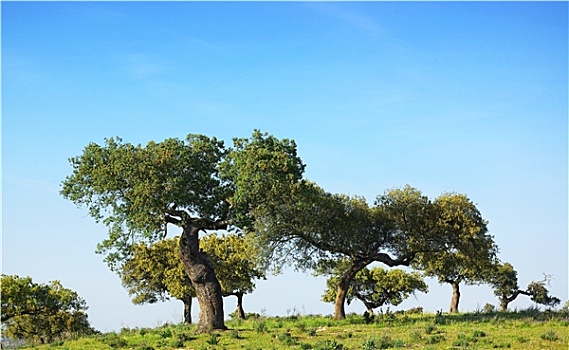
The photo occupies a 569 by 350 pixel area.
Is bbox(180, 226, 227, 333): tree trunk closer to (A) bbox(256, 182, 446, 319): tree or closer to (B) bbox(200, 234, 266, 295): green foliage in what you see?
(A) bbox(256, 182, 446, 319): tree

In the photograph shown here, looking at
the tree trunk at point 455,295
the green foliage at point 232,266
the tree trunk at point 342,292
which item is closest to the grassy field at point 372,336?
the tree trunk at point 342,292

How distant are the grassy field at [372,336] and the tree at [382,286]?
45.5 metres

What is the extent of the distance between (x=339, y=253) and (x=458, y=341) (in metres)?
21.4

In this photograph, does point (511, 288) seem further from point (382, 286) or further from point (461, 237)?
point (461, 237)

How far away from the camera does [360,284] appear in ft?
282

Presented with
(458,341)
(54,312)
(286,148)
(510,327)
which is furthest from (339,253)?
(54,312)

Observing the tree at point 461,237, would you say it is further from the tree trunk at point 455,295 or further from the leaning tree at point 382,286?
the leaning tree at point 382,286

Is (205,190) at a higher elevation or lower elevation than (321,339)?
higher

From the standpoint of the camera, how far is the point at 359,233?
160ft

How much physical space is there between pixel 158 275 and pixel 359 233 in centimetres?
3028

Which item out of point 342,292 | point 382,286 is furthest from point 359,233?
point 382,286

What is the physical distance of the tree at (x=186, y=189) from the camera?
3681 cm

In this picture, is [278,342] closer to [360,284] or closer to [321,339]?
[321,339]

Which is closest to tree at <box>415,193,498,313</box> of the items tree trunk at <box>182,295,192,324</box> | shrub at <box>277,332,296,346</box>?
shrub at <box>277,332,296,346</box>
